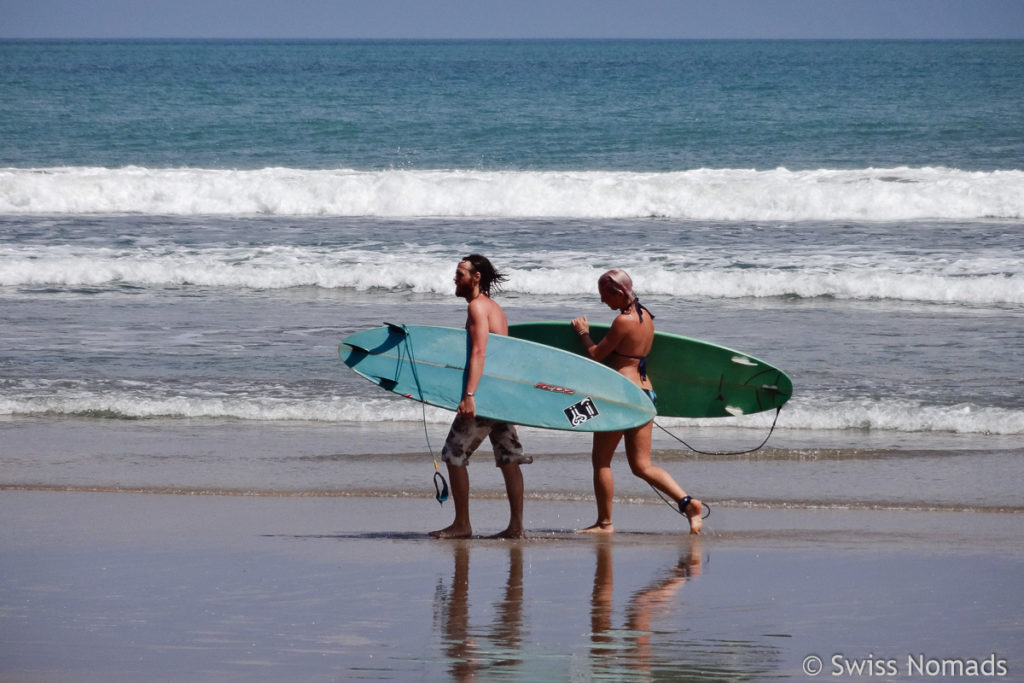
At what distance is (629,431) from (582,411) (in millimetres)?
243

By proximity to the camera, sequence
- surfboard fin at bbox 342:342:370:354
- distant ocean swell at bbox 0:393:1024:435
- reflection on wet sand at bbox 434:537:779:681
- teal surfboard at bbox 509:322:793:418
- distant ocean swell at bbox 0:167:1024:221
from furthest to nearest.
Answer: distant ocean swell at bbox 0:167:1024:221 → distant ocean swell at bbox 0:393:1024:435 → teal surfboard at bbox 509:322:793:418 → surfboard fin at bbox 342:342:370:354 → reflection on wet sand at bbox 434:537:779:681

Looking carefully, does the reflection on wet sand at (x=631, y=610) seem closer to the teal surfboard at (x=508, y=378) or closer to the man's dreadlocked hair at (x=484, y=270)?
the teal surfboard at (x=508, y=378)

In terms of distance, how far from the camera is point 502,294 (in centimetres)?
1258

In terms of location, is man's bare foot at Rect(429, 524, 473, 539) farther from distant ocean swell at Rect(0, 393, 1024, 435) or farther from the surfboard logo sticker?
distant ocean swell at Rect(0, 393, 1024, 435)

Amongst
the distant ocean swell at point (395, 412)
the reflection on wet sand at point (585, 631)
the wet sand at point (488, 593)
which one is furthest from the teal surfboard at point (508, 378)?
the distant ocean swell at point (395, 412)

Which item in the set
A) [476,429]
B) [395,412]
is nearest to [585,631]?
[476,429]

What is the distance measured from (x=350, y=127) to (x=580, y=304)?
22.3 m

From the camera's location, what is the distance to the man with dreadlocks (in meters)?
5.26

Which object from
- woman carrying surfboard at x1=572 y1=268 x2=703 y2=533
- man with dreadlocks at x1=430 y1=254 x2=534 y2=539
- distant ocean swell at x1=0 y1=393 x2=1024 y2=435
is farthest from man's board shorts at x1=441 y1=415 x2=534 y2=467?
distant ocean swell at x1=0 y1=393 x2=1024 y2=435

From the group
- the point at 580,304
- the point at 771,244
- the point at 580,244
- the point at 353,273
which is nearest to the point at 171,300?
the point at 353,273

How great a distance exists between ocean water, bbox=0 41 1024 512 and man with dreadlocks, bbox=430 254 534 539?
Answer: 902 millimetres

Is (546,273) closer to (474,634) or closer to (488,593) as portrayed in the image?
(488,593)

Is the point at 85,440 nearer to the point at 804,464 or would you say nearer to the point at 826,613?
the point at 804,464

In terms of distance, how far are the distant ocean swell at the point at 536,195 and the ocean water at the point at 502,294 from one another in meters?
0.06
